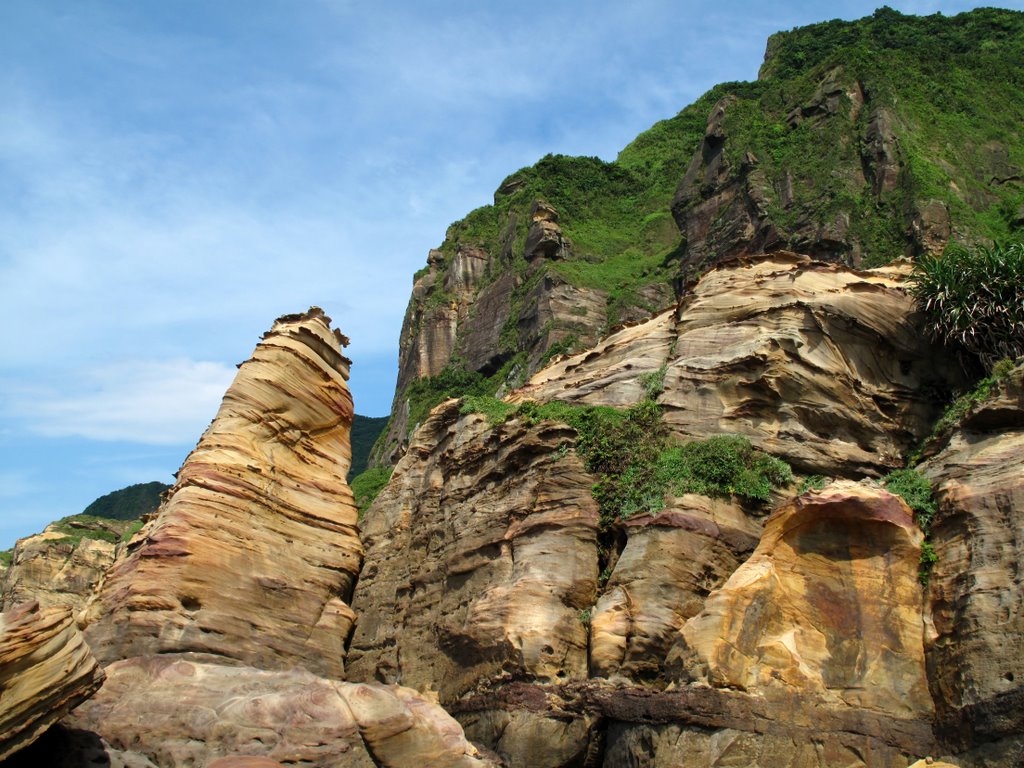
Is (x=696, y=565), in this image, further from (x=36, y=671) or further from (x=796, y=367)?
(x=36, y=671)

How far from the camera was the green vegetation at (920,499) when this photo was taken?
17422 mm

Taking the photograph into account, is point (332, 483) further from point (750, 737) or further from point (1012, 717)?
point (1012, 717)

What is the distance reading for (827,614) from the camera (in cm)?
1717

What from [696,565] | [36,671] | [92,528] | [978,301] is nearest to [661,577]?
[696,565]

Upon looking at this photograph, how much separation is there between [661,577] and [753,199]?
1593 inches

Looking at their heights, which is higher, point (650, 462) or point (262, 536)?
point (650, 462)

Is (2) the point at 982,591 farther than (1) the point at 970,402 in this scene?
No

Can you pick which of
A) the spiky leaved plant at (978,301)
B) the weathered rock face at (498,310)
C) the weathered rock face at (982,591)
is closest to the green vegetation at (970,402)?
the weathered rock face at (982,591)

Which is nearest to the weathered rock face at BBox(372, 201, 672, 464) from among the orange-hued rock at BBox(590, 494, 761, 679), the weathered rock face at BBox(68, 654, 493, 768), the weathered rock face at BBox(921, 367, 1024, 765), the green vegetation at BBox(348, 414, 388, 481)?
the green vegetation at BBox(348, 414, 388, 481)

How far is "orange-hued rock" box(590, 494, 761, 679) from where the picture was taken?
18266mm

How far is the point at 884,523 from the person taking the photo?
17672 mm

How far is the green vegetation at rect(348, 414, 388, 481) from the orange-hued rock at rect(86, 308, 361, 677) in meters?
84.4

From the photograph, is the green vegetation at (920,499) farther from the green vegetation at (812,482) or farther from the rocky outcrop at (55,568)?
the rocky outcrop at (55,568)

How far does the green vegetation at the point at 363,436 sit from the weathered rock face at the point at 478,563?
84922 mm
